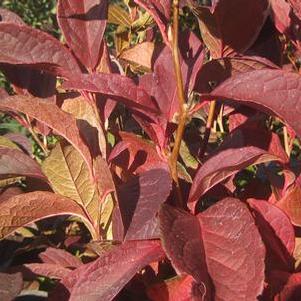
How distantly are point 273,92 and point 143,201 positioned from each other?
244mm

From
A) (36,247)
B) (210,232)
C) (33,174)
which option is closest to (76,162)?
(33,174)

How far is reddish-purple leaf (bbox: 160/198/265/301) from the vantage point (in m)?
0.89

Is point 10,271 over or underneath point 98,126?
underneath

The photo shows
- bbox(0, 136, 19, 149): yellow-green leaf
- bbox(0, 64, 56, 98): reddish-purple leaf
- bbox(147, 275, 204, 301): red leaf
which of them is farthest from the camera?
bbox(0, 136, 19, 149): yellow-green leaf

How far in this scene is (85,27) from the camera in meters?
1.13

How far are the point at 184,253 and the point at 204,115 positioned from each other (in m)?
0.65

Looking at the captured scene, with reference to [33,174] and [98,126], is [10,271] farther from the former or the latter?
[98,126]

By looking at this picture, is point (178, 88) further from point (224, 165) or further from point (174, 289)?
point (174, 289)

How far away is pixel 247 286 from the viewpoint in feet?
2.93

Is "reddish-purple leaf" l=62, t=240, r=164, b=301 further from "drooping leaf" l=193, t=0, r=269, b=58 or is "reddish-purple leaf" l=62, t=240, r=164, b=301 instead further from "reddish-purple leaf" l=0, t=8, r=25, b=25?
"reddish-purple leaf" l=0, t=8, r=25, b=25

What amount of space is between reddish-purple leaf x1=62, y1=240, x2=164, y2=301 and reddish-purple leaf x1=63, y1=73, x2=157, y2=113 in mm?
208

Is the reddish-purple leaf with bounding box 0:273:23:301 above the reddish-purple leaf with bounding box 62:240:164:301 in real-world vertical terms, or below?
below

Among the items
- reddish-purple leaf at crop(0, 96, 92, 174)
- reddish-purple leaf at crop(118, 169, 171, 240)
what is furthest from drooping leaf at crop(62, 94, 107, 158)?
reddish-purple leaf at crop(118, 169, 171, 240)

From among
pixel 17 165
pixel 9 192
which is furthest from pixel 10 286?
pixel 9 192
